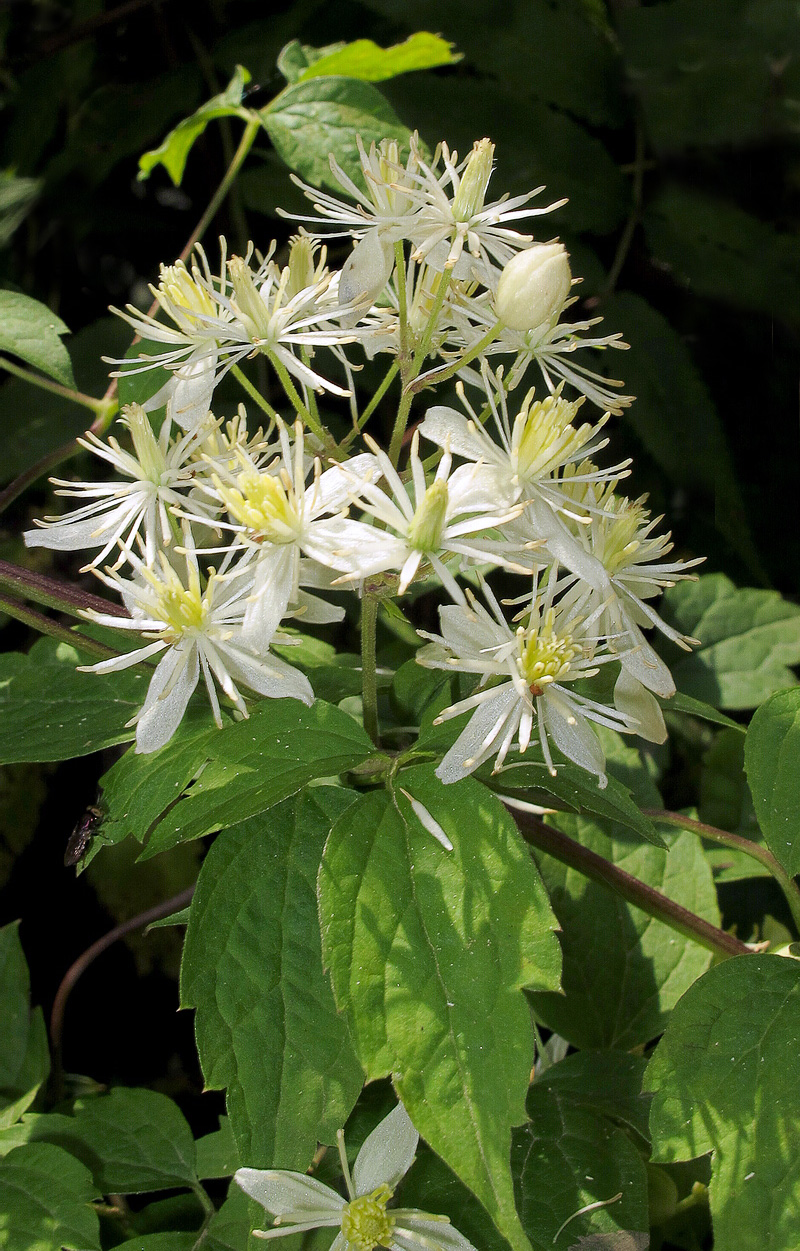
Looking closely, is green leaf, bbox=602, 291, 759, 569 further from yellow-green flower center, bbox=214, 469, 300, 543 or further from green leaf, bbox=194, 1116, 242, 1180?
green leaf, bbox=194, 1116, 242, 1180

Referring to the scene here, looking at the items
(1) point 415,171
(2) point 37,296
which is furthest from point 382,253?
(2) point 37,296

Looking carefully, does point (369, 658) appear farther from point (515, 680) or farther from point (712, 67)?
point (712, 67)

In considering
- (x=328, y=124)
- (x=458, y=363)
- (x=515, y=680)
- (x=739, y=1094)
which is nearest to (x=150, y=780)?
(x=515, y=680)

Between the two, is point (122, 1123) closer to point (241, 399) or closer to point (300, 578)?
point (300, 578)

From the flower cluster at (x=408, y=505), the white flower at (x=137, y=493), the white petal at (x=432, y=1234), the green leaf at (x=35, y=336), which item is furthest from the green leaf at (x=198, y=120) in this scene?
the white petal at (x=432, y=1234)

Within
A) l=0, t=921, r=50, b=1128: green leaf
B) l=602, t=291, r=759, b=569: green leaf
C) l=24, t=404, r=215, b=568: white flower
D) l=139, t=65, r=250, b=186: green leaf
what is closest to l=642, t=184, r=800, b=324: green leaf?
l=602, t=291, r=759, b=569: green leaf

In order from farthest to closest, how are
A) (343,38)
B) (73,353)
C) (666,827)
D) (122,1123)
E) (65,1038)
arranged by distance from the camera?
(343,38), (73,353), (65,1038), (666,827), (122,1123)
